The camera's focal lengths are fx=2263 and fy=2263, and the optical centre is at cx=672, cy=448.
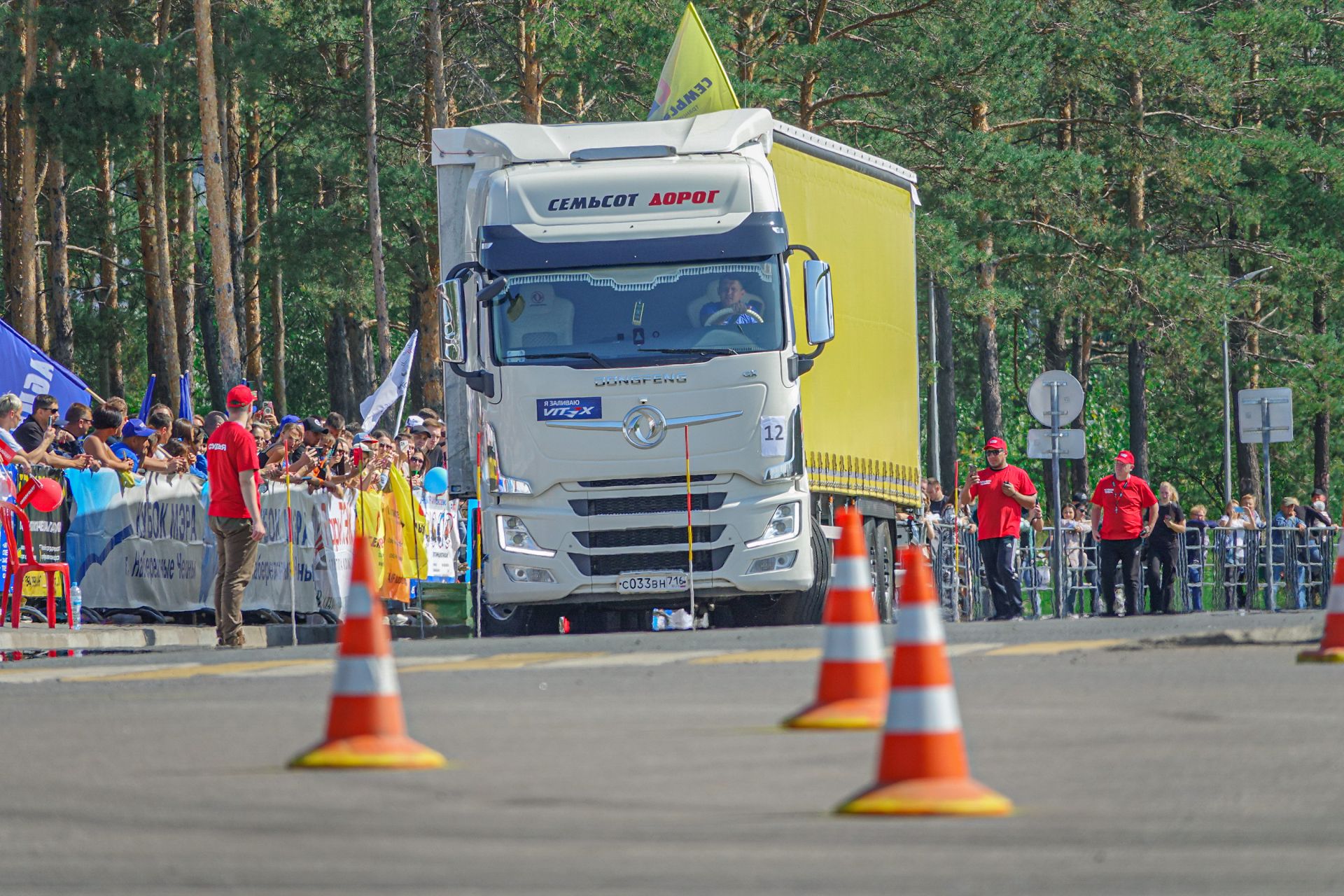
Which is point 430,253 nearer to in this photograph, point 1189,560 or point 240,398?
point 1189,560

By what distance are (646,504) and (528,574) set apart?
0.99 metres

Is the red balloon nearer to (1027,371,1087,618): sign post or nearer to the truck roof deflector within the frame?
the truck roof deflector

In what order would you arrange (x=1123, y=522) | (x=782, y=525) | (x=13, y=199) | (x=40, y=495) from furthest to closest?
1. (x=13, y=199)
2. (x=1123, y=522)
3. (x=40, y=495)
4. (x=782, y=525)

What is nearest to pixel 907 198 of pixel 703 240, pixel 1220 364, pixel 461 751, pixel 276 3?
pixel 703 240

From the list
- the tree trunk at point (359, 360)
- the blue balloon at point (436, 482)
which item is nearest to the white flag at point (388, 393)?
the blue balloon at point (436, 482)

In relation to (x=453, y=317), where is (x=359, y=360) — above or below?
above

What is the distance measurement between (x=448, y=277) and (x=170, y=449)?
16.1 feet

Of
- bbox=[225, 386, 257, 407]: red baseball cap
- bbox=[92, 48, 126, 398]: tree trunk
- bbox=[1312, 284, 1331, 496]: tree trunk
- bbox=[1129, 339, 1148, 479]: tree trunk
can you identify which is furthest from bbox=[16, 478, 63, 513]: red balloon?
bbox=[1129, 339, 1148, 479]: tree trunk

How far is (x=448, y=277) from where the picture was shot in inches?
637

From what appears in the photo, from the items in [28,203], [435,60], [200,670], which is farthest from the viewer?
[28,203]

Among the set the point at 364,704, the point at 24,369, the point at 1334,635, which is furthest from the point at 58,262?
the point at 364,704

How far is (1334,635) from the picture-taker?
11.5m

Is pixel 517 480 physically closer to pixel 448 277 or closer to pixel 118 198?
pixel 448 277

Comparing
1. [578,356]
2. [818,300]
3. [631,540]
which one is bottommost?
[631,540]
